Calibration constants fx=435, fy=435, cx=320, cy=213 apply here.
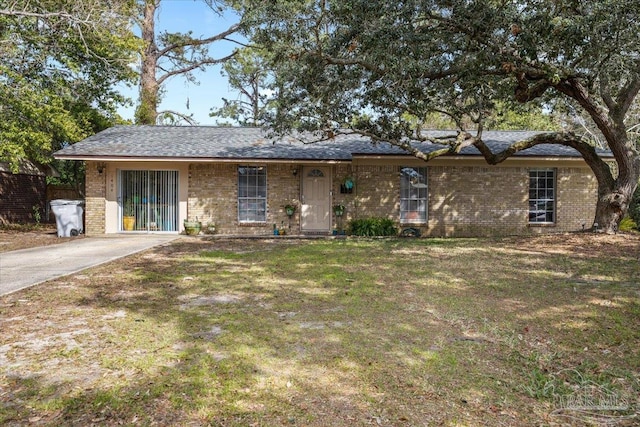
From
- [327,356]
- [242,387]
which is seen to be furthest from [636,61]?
[242,387]

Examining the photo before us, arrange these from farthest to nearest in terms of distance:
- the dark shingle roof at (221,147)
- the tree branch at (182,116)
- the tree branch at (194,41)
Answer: the tree branch at (182,116)
the tree branch at (194,41)
the dark shingle roof at (221,147)

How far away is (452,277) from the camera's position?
7211 mm

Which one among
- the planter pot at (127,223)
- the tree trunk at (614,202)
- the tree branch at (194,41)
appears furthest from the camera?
the tree branch at (194,41)

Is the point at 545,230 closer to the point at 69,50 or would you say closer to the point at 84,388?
the point at 84,388

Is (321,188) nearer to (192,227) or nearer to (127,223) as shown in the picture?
(192,227)

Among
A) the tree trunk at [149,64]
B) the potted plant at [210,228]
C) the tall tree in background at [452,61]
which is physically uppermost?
the tree trunk at [149,64]

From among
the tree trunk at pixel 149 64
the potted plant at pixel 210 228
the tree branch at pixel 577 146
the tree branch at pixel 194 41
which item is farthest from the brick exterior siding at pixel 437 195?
the tree branch at pixel 194 41

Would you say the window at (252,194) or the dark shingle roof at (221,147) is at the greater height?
the dark shingle roof at (221,147)

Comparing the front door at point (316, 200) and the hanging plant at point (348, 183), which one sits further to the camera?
the front door at point (316, 200)

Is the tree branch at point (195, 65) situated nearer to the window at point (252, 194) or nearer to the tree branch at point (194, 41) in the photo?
the tree branch at point (194, 41)

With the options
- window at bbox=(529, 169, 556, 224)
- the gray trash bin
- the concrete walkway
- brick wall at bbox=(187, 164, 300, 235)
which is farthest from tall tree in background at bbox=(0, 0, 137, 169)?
window at bbox=(529, 169, 556, 224)

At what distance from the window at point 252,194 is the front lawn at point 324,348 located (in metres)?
6.76

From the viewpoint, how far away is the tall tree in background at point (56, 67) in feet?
42.1

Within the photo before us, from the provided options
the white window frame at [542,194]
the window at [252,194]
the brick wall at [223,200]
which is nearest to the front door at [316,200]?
the brick wall at [223,200]
